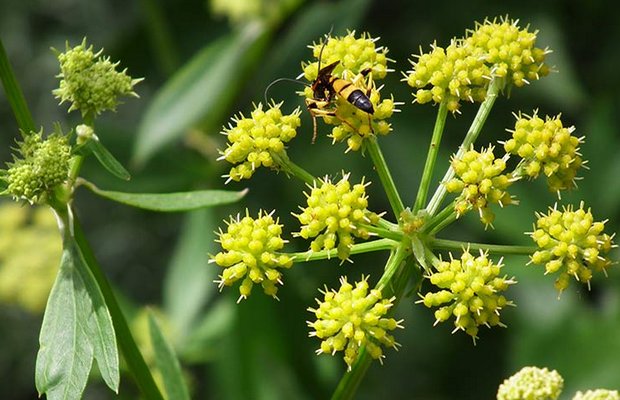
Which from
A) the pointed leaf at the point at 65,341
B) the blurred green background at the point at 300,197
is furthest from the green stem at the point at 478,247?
the blurred green background at the point at 300,197

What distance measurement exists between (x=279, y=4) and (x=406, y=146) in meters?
1.38

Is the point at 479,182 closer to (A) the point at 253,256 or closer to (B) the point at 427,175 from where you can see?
(B) the point at 427,175

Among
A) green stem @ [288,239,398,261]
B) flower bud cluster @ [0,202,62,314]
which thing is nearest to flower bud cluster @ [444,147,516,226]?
green stem @ [288,239,398,261]

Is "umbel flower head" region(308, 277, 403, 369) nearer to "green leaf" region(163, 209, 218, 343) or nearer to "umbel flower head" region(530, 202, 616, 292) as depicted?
"umbel flower head" region(530, 202, 616, 292)

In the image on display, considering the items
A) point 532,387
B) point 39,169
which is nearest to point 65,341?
point 39,169

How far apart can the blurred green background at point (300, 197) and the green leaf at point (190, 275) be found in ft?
0.04

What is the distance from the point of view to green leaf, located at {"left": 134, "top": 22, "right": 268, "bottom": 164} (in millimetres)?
6676

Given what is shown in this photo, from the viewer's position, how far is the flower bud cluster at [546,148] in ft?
Answer: 12.7

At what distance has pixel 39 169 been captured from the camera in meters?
3.67

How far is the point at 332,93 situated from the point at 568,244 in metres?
1.08

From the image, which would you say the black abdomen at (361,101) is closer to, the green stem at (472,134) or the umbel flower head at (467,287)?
the green stem at (472,134)

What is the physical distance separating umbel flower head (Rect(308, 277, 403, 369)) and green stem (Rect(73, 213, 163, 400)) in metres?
0.73

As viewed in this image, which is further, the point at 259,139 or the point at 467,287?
the point at 259,139

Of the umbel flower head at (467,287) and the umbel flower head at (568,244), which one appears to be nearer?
the umbel flower head at (467,287)
